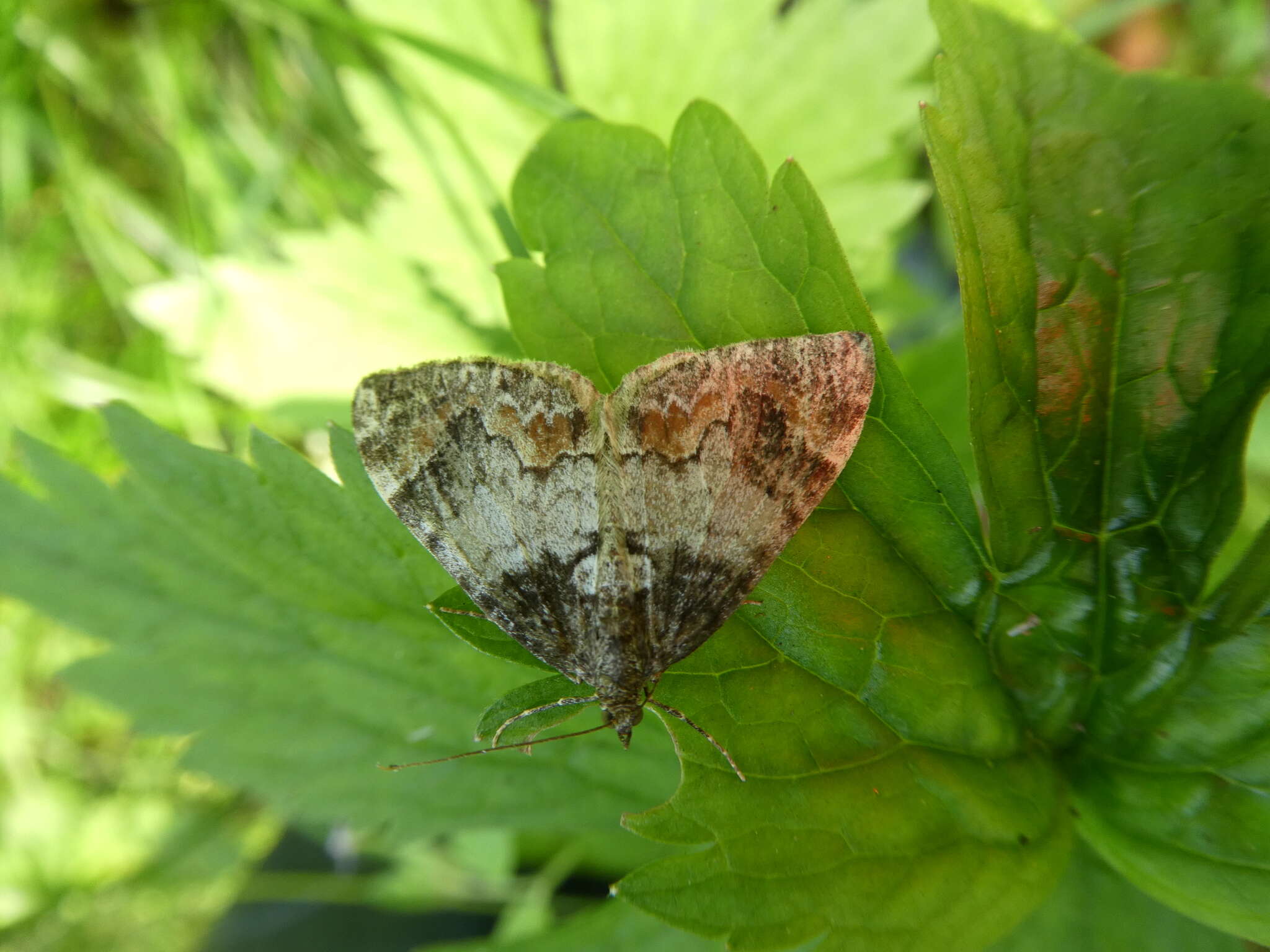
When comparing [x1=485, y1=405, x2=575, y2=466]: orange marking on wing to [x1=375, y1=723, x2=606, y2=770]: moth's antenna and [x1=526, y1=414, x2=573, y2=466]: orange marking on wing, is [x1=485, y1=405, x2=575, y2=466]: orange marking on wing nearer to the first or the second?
[x1=526, y1=414, x2=573, y2=466]: orange marking on wing

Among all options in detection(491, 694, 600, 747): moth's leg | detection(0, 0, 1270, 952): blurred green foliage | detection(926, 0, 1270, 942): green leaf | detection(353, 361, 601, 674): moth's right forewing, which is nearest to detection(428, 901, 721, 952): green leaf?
detection(0, 0, 1270, 952): blurred green foliage

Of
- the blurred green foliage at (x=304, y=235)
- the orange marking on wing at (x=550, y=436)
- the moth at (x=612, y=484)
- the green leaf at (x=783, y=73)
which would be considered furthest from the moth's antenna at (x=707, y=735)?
the green leaf at (x=783, y=73)

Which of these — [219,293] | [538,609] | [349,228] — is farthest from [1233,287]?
[219,293]

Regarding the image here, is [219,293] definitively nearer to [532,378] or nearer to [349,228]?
[349,228]

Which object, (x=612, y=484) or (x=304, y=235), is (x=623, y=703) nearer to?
(x=612, y=484)

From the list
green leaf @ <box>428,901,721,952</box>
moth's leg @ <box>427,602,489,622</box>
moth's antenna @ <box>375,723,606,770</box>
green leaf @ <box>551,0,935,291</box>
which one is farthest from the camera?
green leaf @ <box>551,0,935,291</box>

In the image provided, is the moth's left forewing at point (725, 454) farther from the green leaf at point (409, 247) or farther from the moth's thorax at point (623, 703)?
the green leaf at point (409, 247)
